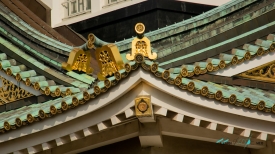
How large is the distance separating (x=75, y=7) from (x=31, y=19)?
3.54 feet

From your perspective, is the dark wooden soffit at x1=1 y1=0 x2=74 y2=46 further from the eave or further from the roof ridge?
the eave

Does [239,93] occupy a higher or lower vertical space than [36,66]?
lower

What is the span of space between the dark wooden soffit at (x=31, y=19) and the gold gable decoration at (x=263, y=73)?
15.1 ft

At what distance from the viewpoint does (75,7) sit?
15.8m

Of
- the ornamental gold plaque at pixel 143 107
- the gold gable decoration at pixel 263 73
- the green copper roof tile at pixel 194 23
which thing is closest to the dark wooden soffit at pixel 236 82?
the gold gable decoration at pixel 263 73

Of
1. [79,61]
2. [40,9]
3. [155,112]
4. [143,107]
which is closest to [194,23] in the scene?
[79,61]

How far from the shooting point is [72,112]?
10.5 m

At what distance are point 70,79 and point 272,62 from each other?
268cm

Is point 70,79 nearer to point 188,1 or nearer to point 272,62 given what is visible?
point 272,62

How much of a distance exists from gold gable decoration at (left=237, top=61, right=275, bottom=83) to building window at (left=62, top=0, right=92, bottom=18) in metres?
4.97

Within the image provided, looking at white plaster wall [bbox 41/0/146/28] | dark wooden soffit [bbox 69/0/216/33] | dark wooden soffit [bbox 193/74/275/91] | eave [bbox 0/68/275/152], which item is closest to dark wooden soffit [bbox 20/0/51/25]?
white plaster wall [bbox 41/0/146/28]

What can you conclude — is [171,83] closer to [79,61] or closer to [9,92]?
[79,61]

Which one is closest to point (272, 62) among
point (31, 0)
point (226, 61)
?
point (226, 61)

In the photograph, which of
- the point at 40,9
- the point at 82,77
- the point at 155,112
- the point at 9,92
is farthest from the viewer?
the point at 40,9
